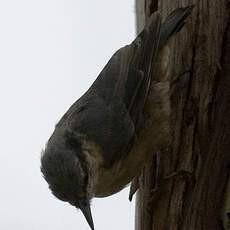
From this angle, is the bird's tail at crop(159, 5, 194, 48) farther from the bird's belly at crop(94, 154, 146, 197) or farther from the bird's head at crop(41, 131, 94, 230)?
the bird's head at crop(41, 131, 94, 230)

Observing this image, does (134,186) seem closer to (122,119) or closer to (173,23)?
(122,119)

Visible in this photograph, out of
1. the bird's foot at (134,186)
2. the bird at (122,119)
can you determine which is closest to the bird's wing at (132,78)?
the bird at (122,119)

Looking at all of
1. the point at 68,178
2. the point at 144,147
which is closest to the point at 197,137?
the point at 144,147

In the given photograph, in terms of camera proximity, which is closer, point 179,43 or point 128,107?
point 179,43

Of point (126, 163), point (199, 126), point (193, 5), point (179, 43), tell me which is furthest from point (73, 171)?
point (193, 5)

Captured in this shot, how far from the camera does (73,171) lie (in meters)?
2.70

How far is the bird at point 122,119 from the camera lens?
9.70 ft

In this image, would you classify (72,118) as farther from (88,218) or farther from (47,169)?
(88,218)

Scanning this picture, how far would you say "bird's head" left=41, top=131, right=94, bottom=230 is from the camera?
8.79ft

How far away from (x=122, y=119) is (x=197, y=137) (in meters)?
0.59

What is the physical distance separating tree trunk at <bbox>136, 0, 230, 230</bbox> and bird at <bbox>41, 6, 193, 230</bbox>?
11cm

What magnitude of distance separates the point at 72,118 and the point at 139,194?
23.6 inches

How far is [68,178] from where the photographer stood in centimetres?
268

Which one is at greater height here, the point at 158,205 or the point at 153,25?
the point at 153,25
